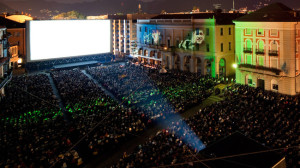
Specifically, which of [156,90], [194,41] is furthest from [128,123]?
[194,41]

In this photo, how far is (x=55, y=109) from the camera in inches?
970

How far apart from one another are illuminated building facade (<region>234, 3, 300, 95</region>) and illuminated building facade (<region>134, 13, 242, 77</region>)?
7671 mm

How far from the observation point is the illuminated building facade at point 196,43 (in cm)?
4188

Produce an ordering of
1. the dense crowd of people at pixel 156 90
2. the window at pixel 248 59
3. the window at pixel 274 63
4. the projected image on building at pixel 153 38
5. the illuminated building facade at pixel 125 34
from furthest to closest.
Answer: the illuminated building facade at pixel 125 34 < the projected image on building at pixel 153 38 < the window at pixel 248 59 < the window at pixel 274 63 < the dense crowd of people at pixel 156 90

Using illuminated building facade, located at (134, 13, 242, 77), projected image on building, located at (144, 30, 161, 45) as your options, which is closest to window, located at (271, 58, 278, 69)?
illuminated building facade, located at (134, 13, 242, 77)

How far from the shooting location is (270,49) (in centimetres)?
3080

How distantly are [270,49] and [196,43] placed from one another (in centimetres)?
1571

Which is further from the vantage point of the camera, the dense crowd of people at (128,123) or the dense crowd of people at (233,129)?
the dense crowd of people at (128,123)

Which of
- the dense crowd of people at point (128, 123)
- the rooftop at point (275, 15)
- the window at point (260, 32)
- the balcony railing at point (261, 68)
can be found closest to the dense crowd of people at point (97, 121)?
the dense crowd of people at point (128, 123)

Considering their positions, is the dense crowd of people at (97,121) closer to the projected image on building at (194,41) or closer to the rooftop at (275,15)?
the rooftop at (275,15)

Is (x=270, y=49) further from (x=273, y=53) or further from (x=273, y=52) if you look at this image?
(x=273, y=53)

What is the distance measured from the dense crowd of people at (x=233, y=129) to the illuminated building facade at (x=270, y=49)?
4658mm

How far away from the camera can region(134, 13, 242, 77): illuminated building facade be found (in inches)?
1649

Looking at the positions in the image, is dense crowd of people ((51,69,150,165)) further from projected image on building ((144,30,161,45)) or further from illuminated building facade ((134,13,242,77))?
projected image on building ((144,30,161,45))
